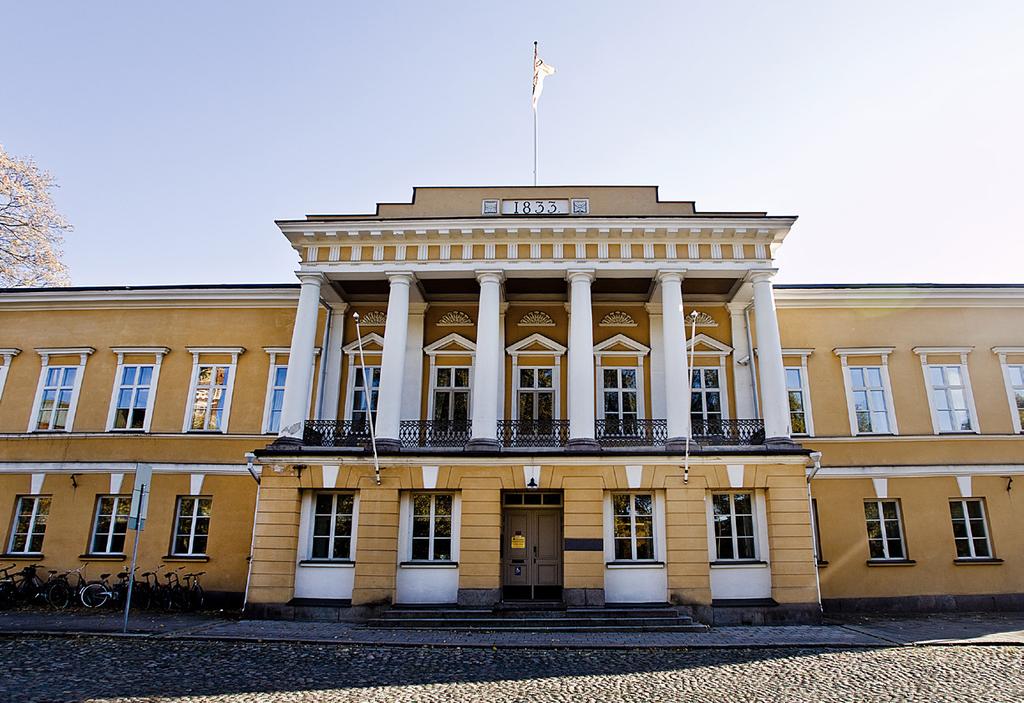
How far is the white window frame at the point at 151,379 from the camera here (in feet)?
62.9

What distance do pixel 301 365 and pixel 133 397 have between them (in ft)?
21.9

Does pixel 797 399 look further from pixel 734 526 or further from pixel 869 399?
pixel 734 526

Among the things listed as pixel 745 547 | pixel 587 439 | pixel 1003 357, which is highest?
pixel 1003 357

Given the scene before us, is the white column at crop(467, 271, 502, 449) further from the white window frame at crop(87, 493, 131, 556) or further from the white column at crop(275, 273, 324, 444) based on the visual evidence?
the white window frame at crop(87, 493, 131, 556)

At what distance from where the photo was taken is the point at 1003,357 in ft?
61.8

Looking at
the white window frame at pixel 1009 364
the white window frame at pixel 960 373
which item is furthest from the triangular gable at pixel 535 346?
the white window frame at pixel 1009 364

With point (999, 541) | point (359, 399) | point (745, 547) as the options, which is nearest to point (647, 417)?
point (745, 547)

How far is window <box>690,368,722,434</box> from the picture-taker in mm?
18031

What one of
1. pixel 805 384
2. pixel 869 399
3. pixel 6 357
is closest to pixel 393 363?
pixel 805 384

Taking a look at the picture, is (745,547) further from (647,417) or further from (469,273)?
(469,273)

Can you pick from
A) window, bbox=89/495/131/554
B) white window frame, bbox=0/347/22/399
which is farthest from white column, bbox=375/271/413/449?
white window frame, bbox=0/347/22/399

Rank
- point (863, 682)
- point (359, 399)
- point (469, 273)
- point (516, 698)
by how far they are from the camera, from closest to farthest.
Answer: point (516, 698) → point (863, 682) → point (469, 273) → point (359, 399)

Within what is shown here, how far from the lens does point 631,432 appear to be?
56.6ft

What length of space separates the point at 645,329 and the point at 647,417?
262 centimetres
